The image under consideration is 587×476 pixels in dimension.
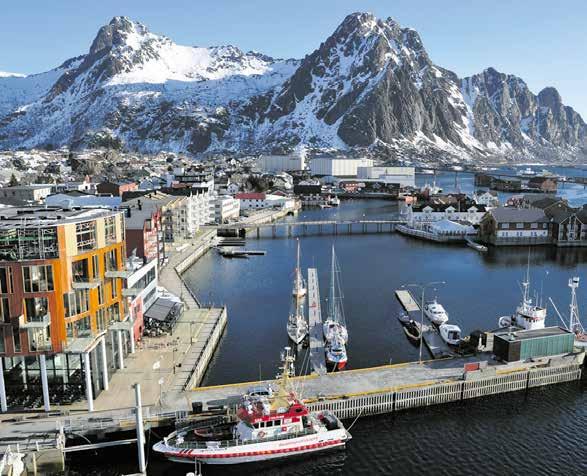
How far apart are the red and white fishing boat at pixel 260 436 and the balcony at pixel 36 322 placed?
8386mm

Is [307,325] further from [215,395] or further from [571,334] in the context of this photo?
[571,334]

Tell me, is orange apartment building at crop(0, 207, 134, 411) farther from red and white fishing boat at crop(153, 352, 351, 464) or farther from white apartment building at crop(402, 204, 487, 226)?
white apartment building at crop(402, 204, 487, 226)

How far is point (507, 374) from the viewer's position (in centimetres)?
3359

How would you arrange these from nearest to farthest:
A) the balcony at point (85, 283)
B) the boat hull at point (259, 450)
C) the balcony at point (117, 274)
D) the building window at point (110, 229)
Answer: the boat hull at point (259, 450)
the balcony at point (85, 283)
the balcony at point (117, 274)
the building window at point (110, 229)

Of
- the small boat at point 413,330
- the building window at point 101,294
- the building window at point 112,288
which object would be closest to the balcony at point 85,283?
the building window at point 101,294

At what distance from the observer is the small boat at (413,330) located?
Answer: 1642 inches

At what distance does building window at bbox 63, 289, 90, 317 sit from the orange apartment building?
53mm

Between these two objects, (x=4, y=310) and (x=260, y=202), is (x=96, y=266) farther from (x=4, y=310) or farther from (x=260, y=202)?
(x=260, y=202)

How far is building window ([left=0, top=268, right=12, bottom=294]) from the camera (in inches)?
1062

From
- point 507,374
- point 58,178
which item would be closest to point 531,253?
point 507,374

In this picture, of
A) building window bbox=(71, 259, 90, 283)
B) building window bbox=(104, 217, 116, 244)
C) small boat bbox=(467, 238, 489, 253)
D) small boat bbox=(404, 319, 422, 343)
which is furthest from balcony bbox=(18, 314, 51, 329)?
small boat bbox=(467, 238, 489, 253)

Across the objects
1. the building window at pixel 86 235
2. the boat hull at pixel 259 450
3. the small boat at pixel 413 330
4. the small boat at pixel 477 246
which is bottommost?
the boat hull at pixel 259 450

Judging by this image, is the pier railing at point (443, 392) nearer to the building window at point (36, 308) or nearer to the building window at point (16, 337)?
the building window at point (36, 308)

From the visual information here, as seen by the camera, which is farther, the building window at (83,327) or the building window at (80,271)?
the building window at (80,271)
